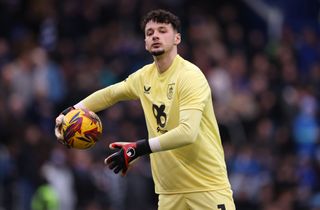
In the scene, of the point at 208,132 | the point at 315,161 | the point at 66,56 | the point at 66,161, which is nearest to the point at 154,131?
the point at 208,132

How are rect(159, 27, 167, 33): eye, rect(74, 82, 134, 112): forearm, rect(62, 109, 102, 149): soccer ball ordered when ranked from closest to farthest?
rect(159, 27, 167, 33): eye < rect(62, 109, 102, 149): soccer ball < rect(74, 82, 134, 112): forearm

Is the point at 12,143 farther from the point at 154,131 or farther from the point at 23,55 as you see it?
the point at 154,131

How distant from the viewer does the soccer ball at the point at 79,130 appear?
10.2 m

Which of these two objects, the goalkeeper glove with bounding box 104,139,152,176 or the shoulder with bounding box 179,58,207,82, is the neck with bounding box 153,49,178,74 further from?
the goalkeeper glove with bounding box 104,139,152,176

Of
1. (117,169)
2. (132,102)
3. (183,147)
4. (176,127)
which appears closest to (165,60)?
(176,127)

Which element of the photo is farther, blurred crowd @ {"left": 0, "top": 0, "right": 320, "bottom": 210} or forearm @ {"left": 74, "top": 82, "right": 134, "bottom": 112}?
blurred crowd @ {"left": 0, "top": 0, "right": 320, "bottom": 210}

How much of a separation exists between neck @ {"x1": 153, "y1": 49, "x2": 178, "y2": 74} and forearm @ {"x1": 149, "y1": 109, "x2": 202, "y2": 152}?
0.71m

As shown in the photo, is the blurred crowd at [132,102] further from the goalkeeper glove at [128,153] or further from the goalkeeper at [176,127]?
the goalkeeper glove at [128,153]

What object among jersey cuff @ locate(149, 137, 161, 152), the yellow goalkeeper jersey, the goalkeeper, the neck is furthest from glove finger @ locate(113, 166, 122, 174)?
the neck

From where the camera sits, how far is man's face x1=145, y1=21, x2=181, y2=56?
396 inches

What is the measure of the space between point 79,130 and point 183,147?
102 centimetres

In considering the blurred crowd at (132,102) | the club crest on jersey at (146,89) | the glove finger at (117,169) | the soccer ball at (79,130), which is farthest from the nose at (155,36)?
the blurred crowd at (132,102)

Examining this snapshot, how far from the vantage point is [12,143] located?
1662cm

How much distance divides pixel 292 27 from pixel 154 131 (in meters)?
12.2
